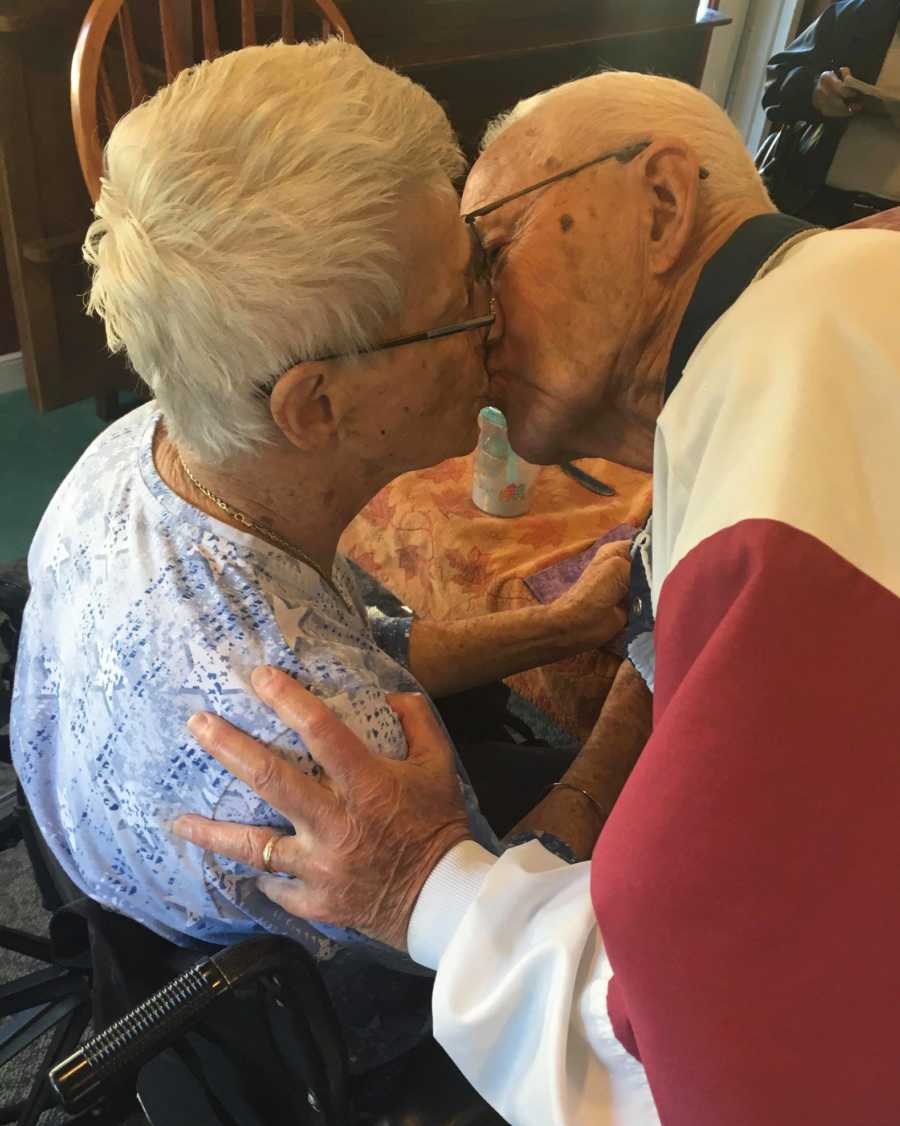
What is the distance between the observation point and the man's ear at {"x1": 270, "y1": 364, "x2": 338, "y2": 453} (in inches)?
32.4

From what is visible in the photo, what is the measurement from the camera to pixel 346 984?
3.26ft

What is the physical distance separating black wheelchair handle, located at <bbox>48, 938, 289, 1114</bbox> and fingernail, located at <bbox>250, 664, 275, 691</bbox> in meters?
0.21

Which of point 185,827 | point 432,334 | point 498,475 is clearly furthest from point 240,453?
point 498,475

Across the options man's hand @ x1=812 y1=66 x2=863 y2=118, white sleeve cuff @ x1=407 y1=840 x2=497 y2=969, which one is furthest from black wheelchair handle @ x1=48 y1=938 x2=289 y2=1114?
man's hand @ x1=812 y1=66 x2=863 y2=118

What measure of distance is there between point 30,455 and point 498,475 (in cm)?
184

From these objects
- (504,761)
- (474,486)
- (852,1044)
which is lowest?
(504,761)

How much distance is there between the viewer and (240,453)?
0.89m

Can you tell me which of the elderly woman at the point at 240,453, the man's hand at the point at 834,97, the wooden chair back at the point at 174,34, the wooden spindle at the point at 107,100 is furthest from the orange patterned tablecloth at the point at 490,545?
the man's hand at the point at 834,97

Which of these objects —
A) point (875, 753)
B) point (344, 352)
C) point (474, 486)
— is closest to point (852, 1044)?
point (875, 753)

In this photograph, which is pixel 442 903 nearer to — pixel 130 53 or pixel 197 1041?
pixel 197 1041

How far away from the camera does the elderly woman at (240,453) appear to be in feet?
2.52

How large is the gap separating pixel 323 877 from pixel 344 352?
454 millimetres

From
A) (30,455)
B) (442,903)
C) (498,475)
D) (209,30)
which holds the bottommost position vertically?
(30,455)

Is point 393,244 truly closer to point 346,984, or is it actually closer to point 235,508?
point 235,508
